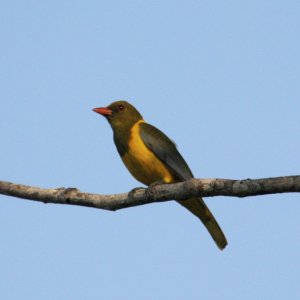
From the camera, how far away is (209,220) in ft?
22.9

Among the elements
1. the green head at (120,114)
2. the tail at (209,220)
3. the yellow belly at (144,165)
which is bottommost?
the tail at (209,220)

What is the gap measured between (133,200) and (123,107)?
2.59 metres

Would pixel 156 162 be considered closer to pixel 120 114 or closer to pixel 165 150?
pixel 165 150

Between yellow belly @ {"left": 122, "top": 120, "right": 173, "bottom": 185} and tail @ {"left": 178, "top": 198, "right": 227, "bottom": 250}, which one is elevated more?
yellow belly @ {"left": 122, "top": 120, "right": 173, "bottom": 185}

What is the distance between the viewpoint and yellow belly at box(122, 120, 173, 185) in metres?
6.79

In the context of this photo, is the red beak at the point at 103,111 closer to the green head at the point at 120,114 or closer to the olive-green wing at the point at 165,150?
the green head at the point at 120,114

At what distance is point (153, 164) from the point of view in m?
6.80

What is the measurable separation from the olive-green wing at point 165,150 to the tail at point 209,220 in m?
0.32

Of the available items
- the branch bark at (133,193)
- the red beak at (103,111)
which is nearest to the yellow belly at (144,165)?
the red beak at (103,111)

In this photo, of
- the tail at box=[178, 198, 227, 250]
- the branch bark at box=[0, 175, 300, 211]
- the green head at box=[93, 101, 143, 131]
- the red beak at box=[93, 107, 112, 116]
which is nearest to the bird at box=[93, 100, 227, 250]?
the tail at box=[178, 198, 227, 250]

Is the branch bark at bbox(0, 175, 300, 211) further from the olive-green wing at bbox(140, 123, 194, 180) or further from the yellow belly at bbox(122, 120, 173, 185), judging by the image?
the olive-green wing at bbox(140, 123, 194, 180)

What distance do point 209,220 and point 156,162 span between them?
892 millimetres

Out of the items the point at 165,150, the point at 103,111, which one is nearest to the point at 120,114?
the point at 103,111

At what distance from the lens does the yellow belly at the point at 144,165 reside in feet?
22.3
